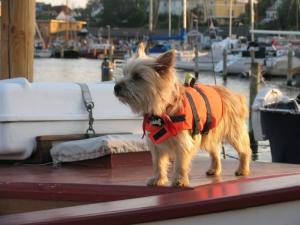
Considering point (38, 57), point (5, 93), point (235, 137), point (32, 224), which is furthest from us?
point (38, 57)

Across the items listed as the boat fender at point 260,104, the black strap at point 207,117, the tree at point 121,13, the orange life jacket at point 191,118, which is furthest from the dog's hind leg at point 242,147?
the tree at point 121,13

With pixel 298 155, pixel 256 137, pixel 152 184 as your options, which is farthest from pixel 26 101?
pixel 256 137

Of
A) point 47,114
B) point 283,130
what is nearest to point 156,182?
point 47,114

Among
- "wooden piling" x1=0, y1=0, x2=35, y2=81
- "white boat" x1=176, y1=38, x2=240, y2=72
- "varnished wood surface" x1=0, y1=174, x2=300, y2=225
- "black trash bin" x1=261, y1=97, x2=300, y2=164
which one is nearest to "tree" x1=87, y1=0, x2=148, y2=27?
"white boat" x1=176, y1=38, x2=240, y2=72

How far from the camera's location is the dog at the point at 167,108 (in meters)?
4.29

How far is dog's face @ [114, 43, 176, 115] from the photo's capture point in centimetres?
429

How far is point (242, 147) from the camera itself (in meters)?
5.17

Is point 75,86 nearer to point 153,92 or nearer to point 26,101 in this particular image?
point 26,101

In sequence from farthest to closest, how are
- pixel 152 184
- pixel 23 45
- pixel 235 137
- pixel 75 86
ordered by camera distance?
pixel 23 45
pixel 75 86
pixel 235 137
pixel 152 184

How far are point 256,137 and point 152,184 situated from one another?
21.4ft

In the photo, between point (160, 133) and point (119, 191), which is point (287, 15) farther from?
point (119, 191)

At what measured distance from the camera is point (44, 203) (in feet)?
15.0

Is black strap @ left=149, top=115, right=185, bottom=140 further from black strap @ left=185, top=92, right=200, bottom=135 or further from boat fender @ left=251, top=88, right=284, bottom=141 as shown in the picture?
boat fender @ left=251, top=88, right=284, bottom=141

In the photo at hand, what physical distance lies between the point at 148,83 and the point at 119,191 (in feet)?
2.47
